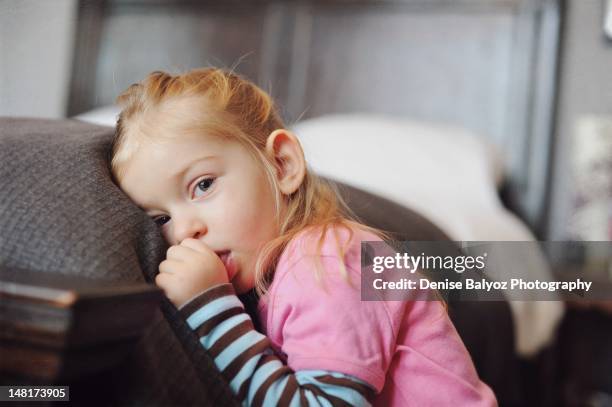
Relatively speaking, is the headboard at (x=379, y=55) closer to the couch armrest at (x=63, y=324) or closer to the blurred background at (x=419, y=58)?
the blurred background at (x=419, y=58)

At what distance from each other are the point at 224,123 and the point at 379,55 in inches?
57.8

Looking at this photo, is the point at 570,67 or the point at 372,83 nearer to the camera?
the point at 570,67

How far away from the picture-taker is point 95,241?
335 millimetres

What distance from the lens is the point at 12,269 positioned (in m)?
0.29

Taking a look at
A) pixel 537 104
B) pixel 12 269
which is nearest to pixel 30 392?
pixel 12 269

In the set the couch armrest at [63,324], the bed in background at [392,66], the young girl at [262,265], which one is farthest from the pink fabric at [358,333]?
the bed in background at [392,66]

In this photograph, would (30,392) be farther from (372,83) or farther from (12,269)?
(372,83)

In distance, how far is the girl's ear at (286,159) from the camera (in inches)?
17.1

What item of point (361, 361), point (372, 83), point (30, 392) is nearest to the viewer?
point (30, 392)

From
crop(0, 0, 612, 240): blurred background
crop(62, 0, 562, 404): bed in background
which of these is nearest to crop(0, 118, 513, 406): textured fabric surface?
crop(62, 0, 562, 404): bed in background

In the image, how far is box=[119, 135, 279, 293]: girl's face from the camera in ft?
1.31

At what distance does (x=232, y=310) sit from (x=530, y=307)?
78 cm

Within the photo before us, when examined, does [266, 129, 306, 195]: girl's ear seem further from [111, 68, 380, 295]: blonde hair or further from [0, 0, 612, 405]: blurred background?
[0, 0, 612, 405]: blurred background

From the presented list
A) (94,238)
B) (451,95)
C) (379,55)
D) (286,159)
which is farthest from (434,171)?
(94,238)
